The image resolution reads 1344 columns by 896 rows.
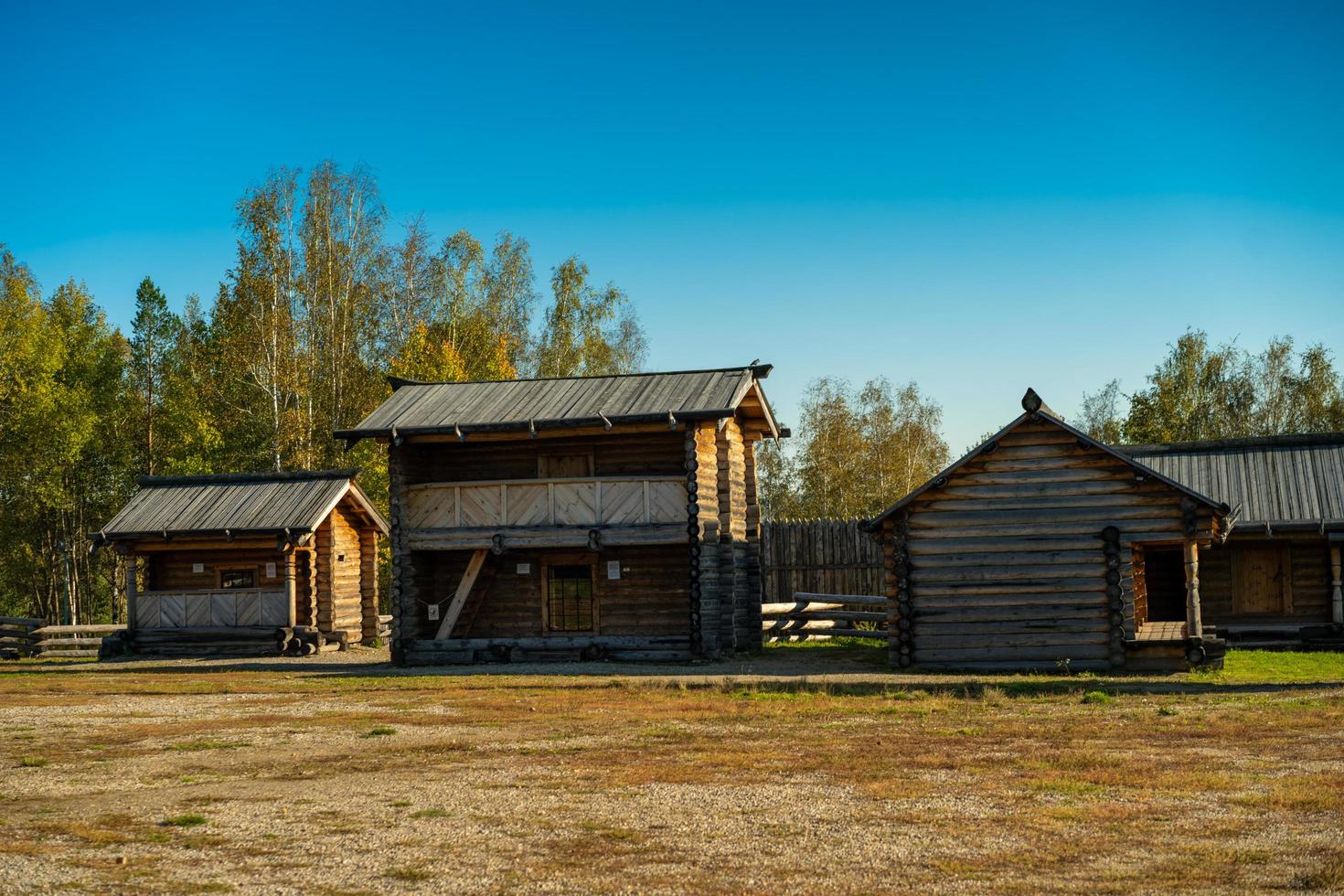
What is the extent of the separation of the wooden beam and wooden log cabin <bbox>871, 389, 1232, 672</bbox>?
9.15 meters

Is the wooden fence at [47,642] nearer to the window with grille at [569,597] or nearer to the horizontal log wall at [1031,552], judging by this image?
the window with grille at [569,597]

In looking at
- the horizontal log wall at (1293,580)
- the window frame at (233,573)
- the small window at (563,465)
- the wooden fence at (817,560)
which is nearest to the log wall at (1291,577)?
the horizontal log wall at (1293,580)

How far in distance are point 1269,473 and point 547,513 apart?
16.3 m

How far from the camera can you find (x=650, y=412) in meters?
26.7

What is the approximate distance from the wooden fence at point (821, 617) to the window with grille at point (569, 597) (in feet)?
13.5

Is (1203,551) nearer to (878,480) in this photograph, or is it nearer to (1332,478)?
(1332,478)

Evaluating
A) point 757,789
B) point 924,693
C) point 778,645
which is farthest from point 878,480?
point 757,789

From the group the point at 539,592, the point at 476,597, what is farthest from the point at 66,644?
the point at 539,592

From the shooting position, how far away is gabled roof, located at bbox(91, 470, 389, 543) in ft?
107

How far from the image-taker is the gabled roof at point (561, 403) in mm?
27000

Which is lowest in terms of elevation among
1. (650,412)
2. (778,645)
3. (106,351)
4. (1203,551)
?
(778,645)

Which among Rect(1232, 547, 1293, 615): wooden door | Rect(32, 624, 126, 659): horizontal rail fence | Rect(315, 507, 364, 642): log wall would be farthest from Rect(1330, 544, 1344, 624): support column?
Rect(32, 624, 126, 659): horizontal rail fence

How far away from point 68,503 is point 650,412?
29686 mm

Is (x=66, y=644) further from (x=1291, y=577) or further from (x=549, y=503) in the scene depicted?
(x=1291, y=577)
